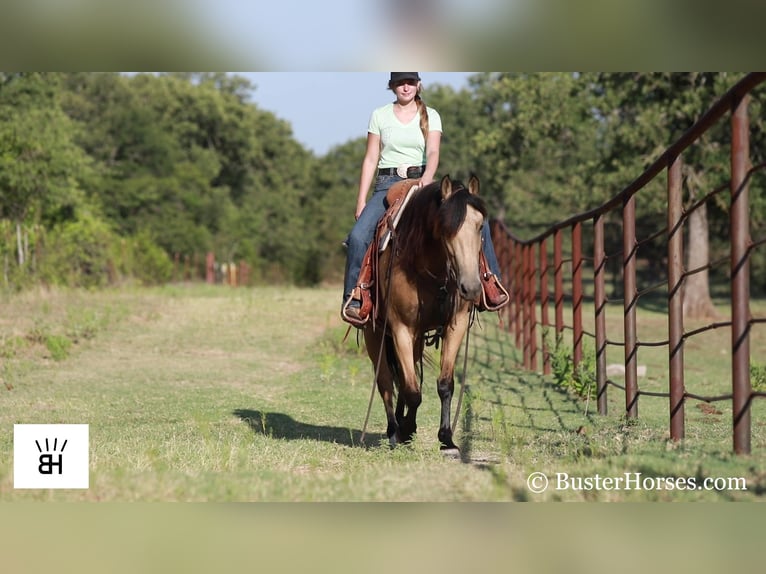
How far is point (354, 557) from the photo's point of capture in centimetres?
311

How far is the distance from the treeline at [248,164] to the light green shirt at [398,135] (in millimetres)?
11516

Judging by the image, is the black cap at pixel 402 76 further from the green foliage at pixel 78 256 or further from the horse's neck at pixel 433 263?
the green foliage at pixel 78 256

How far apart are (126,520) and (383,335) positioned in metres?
2.94

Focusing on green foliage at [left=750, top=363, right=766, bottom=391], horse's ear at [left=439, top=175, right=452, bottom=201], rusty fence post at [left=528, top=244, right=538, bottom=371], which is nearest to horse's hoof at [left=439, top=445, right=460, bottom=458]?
horse's ear at [left=439, top=175, right=452, bottom=201]

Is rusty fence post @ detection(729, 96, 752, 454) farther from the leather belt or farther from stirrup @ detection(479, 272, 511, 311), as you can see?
the leather belt

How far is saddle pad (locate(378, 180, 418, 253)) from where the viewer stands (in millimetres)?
6172

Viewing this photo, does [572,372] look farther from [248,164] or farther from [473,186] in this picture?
[248,164]

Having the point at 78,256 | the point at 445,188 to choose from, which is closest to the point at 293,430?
the point at 445,188

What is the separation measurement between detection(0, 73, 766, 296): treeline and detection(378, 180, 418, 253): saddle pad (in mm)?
11799

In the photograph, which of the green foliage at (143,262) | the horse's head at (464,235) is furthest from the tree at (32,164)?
the horse's head at (464,235)

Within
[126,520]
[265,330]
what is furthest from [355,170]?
[126,520]

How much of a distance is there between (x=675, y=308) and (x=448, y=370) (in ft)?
4.87

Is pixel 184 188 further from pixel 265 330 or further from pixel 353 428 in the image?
pixel 353 428

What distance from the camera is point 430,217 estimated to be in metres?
5.73
